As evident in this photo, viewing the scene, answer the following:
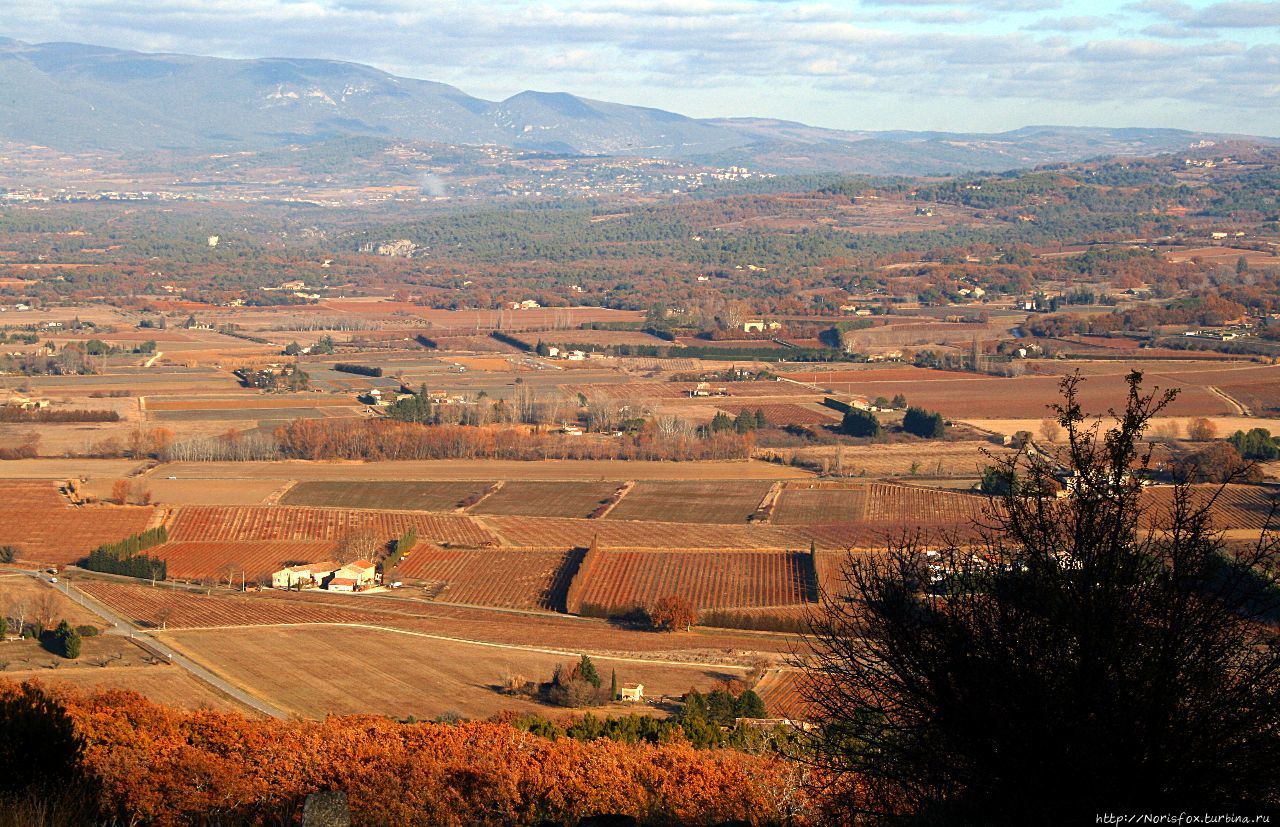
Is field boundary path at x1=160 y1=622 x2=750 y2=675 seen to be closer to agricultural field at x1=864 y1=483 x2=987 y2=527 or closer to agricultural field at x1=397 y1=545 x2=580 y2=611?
agricultural field at x1=397 y1=545 x2=580 y2=611

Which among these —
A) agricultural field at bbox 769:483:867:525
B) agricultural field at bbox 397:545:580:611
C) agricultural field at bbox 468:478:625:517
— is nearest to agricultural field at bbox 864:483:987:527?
agricultural field at bbox 769:483:867:525

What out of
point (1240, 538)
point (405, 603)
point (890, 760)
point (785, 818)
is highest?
point (890, 760)

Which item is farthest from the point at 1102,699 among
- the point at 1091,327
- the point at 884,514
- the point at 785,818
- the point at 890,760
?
the point at 1091,327

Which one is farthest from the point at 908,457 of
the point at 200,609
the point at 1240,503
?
the point at 200,609

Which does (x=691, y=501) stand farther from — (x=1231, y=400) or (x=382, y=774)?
(x=382, y=774)

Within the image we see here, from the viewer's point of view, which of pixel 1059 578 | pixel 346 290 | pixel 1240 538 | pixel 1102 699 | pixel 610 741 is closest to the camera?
pixel 1102 699

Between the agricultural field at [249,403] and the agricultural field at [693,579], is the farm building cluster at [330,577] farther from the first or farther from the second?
the agricultural field at [249,403]

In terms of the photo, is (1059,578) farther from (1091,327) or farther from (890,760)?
(1091,327)
